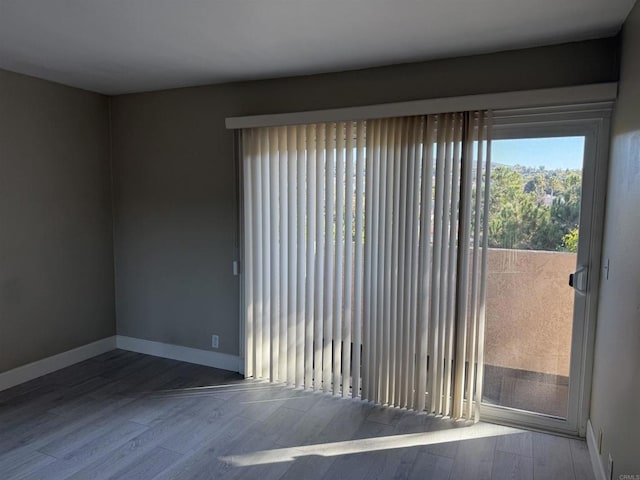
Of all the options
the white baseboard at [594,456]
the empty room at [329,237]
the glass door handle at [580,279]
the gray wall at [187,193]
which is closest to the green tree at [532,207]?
the empty room at [329,237]

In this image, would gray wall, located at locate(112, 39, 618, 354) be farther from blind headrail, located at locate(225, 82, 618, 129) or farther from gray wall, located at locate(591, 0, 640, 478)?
gray wall, located at locate(591, 0, 640, 478)

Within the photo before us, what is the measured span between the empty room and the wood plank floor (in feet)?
0.06

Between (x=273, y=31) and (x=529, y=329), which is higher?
(x=273, y=31)

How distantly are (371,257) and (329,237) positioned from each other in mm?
366

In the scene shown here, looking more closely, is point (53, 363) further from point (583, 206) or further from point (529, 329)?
point (583, 206)

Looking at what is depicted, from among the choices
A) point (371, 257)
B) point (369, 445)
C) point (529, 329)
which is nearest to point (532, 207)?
point (529, 329)

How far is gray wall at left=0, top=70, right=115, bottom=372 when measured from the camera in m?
3.36

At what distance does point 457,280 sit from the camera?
2871 millimetres

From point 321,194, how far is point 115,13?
5.59ft

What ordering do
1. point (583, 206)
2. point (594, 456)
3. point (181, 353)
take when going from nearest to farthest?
point (594, 456) < point (583, 206) < point (181, 353)

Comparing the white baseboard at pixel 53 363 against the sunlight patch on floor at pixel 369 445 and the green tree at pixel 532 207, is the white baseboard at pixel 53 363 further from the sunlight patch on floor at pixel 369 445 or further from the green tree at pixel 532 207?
the green tree at pixel 532 207

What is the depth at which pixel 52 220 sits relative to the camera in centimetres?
368

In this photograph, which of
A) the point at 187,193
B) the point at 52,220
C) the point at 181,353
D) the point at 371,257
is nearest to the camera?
the point at 371,257

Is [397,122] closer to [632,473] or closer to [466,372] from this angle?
[466,372]
